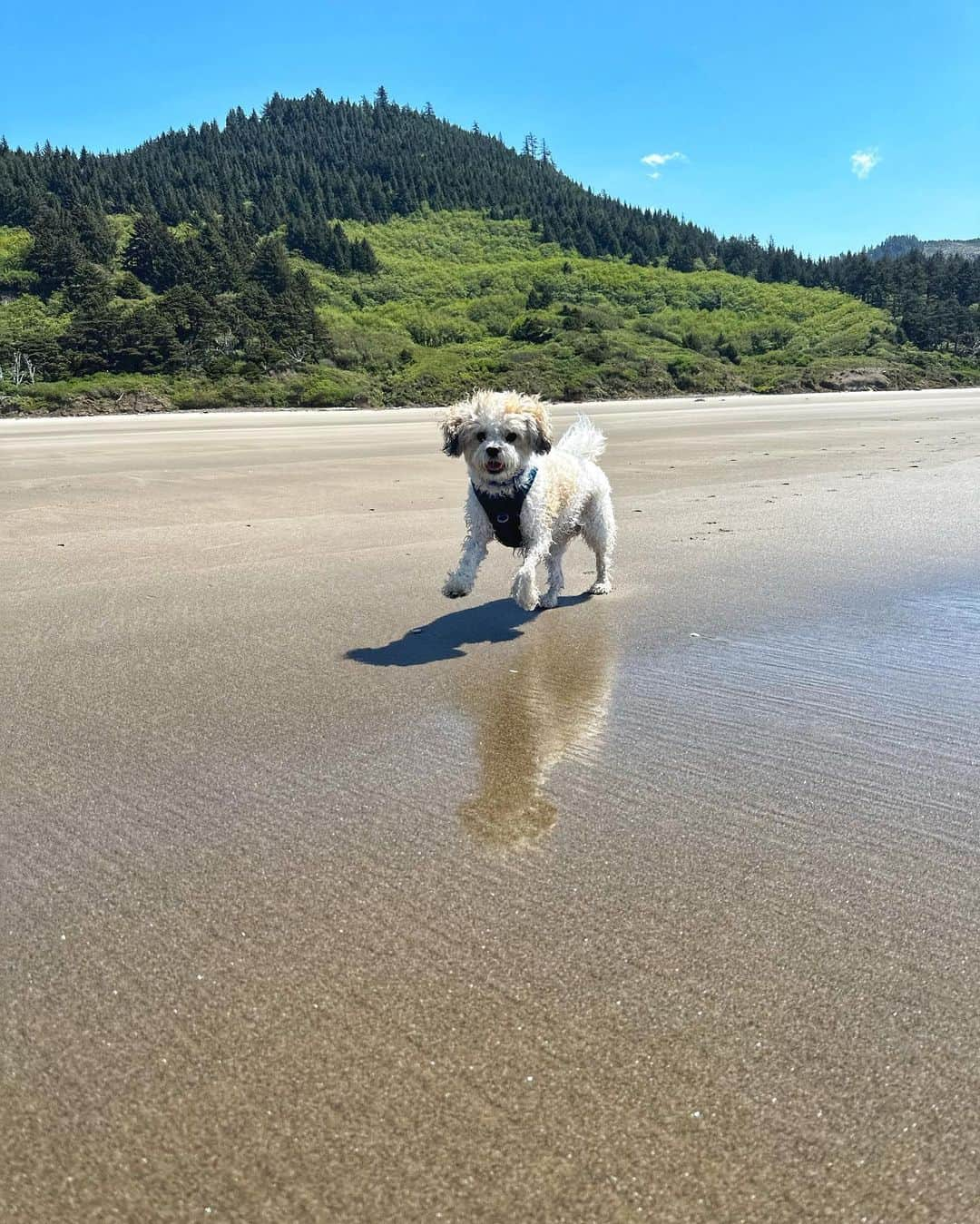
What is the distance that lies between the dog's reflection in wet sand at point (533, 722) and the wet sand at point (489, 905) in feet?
0.07

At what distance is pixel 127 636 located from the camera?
5094 millimetres

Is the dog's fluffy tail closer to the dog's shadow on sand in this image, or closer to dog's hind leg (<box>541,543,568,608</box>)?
dog's hind leg (<box>541,543,568,608</box>)

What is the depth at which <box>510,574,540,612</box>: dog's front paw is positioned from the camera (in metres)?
5.41

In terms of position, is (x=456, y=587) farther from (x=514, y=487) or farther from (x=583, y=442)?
(x=583, y=442)

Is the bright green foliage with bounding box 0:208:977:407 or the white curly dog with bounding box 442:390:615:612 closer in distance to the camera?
the white curly dog with bounding box 442:390:615:612

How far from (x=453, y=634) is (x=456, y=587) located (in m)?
0.32

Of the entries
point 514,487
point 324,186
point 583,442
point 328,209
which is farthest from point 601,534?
point 324,186

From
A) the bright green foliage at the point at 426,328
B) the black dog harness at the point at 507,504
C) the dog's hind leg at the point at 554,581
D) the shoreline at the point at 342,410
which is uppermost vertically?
the bright green foliage at the point at 426,328

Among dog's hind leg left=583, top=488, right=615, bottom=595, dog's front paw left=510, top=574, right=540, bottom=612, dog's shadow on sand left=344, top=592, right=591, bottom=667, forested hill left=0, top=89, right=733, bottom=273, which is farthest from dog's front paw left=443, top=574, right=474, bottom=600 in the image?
forested hill left=0, top=89, right=733, bottom=273

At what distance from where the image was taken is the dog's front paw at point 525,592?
541 cm

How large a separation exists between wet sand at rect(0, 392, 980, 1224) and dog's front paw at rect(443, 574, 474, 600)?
21 centimetres

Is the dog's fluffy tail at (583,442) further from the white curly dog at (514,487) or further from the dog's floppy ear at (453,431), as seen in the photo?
the dog's floppy ear at (453,431)

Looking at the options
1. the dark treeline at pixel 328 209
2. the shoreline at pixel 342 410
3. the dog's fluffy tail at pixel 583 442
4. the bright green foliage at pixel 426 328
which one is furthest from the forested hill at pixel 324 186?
the dog's fluffy tail at pixel 583 442

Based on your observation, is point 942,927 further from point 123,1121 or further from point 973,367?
point 973,367
